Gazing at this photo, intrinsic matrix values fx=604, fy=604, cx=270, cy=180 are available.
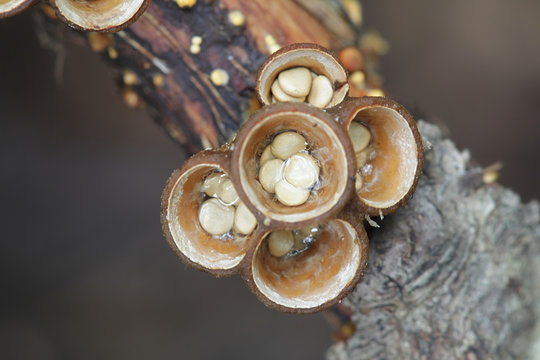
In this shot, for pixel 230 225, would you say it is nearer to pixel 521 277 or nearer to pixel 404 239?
pixel 404 239

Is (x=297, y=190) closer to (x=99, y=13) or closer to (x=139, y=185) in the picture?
(x=99, y=13)

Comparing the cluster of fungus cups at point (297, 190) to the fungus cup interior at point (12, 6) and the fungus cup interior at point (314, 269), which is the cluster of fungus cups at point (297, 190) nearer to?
the fungus cup interior at point (314, 269)

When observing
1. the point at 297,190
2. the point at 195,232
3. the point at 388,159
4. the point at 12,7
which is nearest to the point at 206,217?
the point at 195,232

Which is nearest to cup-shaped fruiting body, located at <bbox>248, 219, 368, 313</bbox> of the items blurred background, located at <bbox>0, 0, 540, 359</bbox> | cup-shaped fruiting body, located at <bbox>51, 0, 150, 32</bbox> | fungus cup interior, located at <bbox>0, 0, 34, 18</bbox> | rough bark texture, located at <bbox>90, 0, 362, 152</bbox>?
rough bark texture, located at <bbox>90, 0, 362, 152</bbox>

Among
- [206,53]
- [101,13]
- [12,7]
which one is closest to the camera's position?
[12,7]

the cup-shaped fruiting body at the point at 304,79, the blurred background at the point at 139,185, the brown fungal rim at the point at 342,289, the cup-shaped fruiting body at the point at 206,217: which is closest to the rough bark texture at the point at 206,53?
the cup-shaped fruiting body at the point at 304,79

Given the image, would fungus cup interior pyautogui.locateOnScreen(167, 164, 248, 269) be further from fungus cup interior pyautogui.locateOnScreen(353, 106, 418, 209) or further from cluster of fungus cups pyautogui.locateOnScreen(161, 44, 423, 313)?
fungus cup interior pyautogui.locateOnScreen(353, 106, 418, 209)
